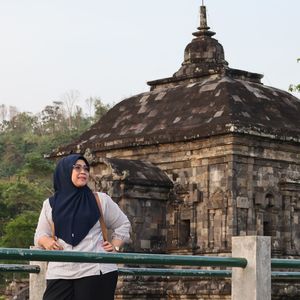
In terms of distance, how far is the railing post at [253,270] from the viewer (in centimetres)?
742

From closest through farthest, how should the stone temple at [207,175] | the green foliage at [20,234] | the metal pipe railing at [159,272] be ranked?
the metal pipe railing at [159,272]
the stone temple at [207,175]
the green foliage at [20,234]

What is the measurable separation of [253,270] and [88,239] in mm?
1070

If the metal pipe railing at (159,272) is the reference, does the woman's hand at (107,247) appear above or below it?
above

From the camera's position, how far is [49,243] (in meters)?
7.47

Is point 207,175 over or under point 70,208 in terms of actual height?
over

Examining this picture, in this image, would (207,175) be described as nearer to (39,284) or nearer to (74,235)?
(39,284)

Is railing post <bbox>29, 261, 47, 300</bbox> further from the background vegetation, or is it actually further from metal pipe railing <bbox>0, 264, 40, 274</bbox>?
the background vegetation

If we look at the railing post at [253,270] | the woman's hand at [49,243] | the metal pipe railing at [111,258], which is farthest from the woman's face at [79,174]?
the railing post at [253,270]

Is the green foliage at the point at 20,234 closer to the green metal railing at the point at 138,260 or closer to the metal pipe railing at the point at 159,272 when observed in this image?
the metal pipe railing at the point at 159,272

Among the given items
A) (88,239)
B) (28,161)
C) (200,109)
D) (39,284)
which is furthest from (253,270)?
(28,161)

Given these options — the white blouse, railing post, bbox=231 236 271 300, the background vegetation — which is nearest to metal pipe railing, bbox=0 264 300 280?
the white blouse

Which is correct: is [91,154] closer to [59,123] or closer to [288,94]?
[288,94]

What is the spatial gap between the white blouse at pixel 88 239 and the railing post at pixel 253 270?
0.79 metres

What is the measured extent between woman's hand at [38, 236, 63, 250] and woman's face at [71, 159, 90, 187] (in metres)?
0.39
